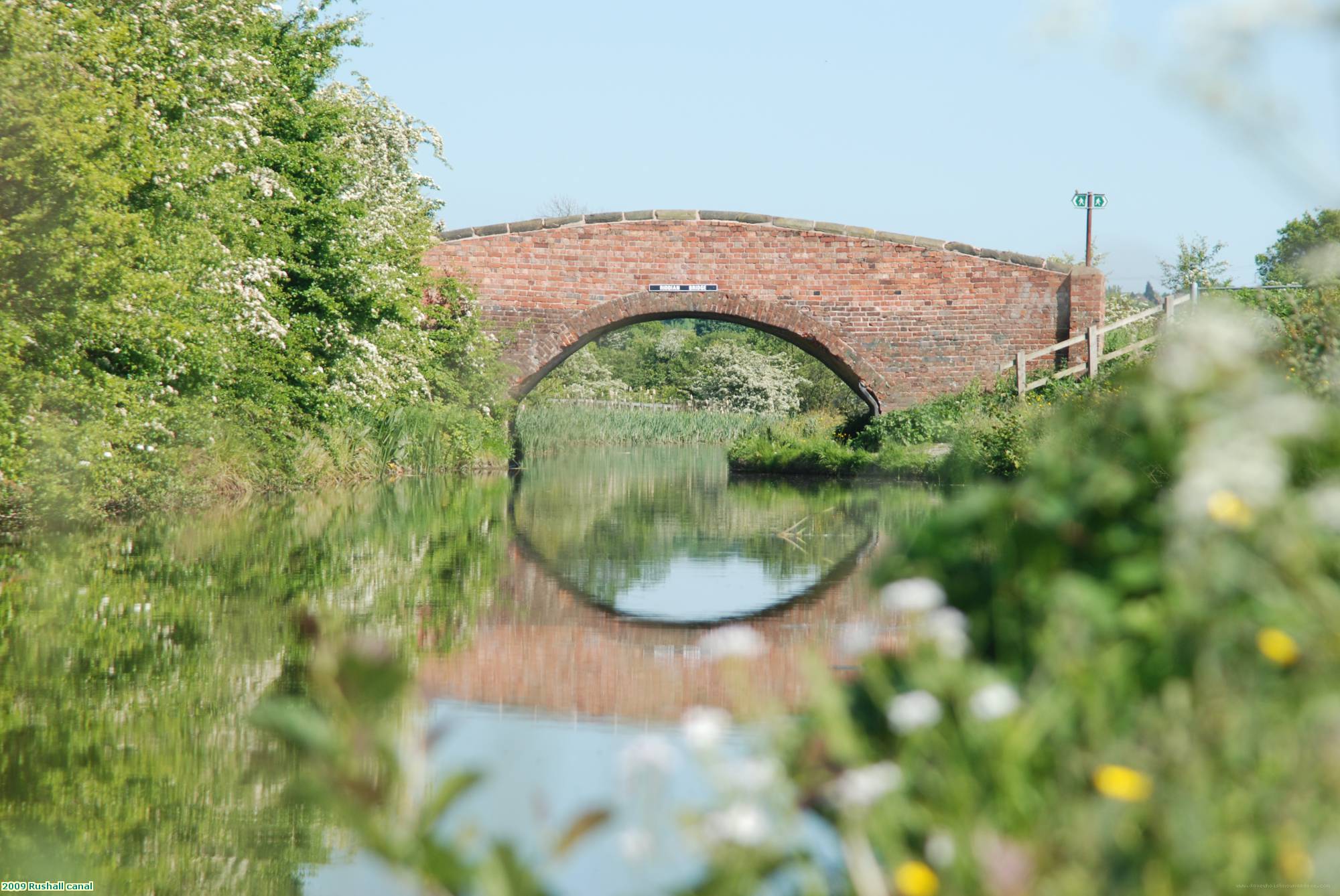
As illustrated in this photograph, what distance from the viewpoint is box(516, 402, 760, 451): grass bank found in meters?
39.8

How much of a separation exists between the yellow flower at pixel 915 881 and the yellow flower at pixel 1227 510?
678 millimetres

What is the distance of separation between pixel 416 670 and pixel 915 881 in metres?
4.67

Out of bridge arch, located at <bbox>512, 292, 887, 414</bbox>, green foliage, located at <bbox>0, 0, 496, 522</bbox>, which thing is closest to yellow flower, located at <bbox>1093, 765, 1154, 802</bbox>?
green foliage, located at <bbox>0, 0, 496, 522</bbox>

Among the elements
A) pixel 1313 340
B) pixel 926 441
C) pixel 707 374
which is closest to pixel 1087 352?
pixel 926 441

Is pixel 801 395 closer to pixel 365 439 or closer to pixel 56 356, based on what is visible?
pixel 365 439

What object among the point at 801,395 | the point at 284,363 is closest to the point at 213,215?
the point at 284,363

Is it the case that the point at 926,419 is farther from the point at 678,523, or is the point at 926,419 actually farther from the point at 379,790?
the point at 379,790

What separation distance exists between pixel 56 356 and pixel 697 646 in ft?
24.3

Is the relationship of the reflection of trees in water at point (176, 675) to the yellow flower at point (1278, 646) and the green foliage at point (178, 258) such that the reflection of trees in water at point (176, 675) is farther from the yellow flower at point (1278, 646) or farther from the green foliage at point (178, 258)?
the yellow flower at point (1278, 646)

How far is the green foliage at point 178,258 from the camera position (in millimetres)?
11742

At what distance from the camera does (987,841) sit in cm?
182

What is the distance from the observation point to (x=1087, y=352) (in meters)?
25.6

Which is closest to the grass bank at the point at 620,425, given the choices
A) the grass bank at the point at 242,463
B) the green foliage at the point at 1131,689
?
the grass bank at the point at 242,463

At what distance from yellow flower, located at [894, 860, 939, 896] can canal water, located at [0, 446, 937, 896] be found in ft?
1.16
